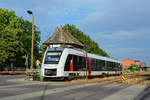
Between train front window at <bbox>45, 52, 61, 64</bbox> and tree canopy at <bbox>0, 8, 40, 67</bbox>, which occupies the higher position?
tree canopy at <bbox>0, 8, 40, 67</bbox>

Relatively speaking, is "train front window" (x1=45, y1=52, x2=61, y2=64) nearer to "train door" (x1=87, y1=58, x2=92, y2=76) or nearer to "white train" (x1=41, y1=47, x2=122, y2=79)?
"white train" (x1=41, y1=47, x2=122, y2=79)

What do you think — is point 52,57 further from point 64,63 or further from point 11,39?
point 11,39

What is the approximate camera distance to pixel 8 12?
64000 millimetres

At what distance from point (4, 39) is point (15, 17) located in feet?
32.8

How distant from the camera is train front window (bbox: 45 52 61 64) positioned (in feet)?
95.3

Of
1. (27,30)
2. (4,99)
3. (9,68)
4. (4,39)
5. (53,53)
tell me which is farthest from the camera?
(27,30)

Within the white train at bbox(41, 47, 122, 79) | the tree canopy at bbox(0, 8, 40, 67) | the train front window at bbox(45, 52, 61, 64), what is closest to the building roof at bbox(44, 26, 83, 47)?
the tree canopy at bbox(0, 8, 40, 67)

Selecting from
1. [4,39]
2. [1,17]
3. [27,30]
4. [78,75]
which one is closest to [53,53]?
[78,75]

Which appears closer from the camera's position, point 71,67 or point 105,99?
point 105,99

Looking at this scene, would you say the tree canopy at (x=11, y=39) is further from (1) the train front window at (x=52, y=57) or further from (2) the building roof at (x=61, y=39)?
(1) the train front window at (x=52, y=57)

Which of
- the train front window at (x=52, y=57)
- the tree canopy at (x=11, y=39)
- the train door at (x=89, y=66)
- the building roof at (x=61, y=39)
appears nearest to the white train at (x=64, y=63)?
the train front window at (x=52, y=57)

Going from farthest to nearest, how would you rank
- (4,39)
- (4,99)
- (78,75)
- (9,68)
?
(9,68), (4,39), (78,75), (4,99)

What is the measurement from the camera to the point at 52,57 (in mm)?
29469

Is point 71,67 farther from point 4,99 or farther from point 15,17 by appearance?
point 15,17
